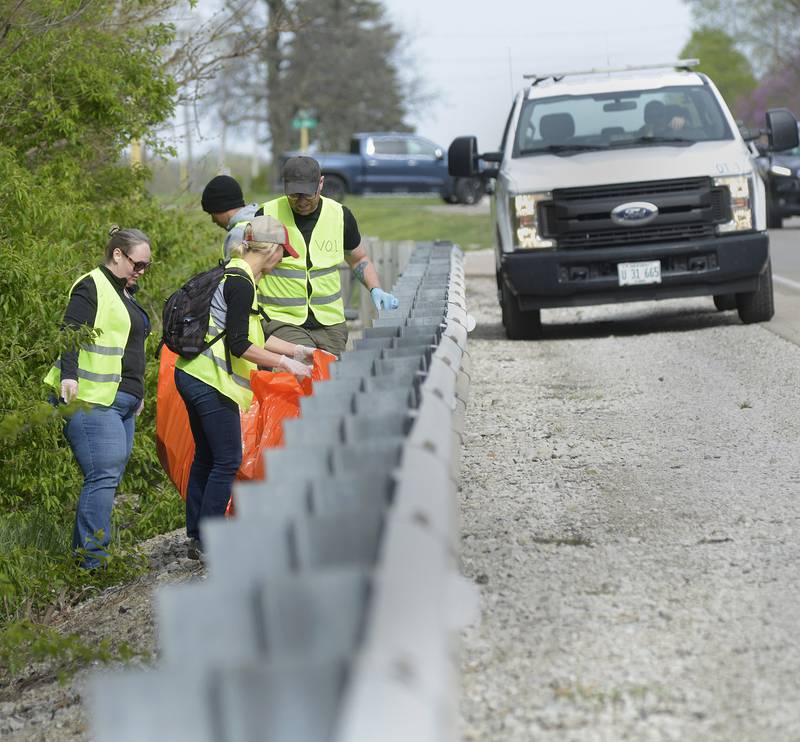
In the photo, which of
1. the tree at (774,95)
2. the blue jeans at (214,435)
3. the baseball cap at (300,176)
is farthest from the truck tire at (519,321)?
the tree at (774,95)

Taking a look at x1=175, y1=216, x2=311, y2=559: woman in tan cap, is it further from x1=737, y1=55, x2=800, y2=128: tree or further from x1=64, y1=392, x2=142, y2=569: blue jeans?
x1=737, y1=55, x2=800, y2=128: tree

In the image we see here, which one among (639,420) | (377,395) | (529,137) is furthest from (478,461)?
(529,137)

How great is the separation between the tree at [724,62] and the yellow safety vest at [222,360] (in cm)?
9160

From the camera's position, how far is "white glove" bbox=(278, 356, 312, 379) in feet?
24.6

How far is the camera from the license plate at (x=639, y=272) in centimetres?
1352

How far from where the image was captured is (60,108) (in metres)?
11.9

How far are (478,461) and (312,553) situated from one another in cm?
520

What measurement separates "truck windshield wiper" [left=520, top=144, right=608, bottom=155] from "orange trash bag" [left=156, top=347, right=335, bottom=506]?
6.42 metres

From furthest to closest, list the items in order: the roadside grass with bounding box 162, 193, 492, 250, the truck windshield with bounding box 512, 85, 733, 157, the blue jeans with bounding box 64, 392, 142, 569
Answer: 1. the roadside grass with bounding box 162, 193, 492, 250
2. the truck windshield with bounding box 512, 85, 733, 157
3. the blue jeans with bounding box 64, 392, 142, 569

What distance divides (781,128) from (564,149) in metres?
1.88

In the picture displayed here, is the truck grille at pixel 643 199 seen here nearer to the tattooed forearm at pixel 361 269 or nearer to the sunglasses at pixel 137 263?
the tattooed forearm at pixel 361 269

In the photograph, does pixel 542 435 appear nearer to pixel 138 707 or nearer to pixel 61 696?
pixel 61 696

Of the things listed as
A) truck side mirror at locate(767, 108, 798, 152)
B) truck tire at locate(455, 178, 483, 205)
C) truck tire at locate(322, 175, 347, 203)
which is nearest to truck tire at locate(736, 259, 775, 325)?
truck side mirror at locate(767, 108, 798, 152)

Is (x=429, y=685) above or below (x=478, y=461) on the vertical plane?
above
